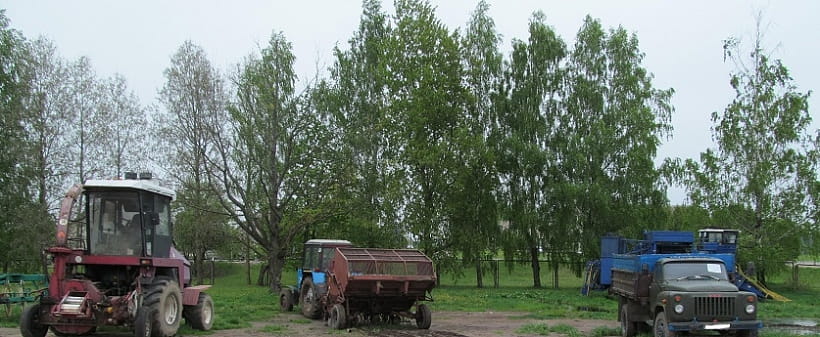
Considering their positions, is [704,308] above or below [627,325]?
above

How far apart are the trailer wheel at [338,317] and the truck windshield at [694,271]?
7.14m

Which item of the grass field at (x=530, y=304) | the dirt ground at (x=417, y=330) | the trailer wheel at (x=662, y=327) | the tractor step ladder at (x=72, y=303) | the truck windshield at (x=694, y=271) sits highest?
the truck windshield at (x=694, y=271)

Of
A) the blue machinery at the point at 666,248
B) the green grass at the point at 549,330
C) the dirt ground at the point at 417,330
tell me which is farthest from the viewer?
the blue machinery at the point at 666,248

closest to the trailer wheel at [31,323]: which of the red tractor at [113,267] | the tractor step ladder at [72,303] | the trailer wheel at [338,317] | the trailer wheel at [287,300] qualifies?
the red tractor at [113,267]

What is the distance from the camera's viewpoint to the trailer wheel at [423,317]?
1683 cm

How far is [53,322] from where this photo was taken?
12.3m

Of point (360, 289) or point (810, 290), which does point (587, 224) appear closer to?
point (810, 290)

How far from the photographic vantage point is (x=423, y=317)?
55.4ft

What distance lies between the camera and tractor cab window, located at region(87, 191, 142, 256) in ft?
43.7

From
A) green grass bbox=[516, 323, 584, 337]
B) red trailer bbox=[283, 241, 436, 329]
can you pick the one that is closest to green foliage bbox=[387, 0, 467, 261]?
red trailer bbox=[283, 241, 436, 329]

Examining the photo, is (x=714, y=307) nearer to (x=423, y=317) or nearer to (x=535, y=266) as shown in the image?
(x=423, y=317)

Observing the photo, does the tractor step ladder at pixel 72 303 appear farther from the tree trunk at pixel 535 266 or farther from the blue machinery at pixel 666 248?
the tree trunk at pixel 535 266

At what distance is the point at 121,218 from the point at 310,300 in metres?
7.62

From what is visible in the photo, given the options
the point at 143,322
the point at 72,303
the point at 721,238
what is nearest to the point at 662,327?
the point at 143,322
